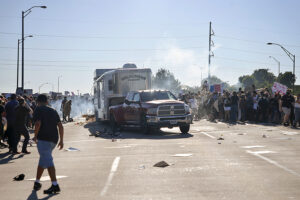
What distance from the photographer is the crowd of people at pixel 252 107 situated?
2534 cm

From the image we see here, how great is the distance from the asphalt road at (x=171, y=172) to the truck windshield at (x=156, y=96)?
19.9 ft

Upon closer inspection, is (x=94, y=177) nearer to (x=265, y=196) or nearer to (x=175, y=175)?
(x=175, y=175)

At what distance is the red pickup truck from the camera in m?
21.7

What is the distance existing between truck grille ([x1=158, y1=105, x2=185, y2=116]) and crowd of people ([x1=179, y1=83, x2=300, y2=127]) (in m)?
6.22

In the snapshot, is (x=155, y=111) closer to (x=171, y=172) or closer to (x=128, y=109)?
(x=128, y=109)

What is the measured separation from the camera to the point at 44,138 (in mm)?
8773

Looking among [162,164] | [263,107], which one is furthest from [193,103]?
[162,164]

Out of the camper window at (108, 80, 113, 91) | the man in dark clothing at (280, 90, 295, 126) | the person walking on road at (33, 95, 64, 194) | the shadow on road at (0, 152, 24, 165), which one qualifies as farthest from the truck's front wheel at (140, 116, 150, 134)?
the person walking on road at (33, 95, 64, 194)

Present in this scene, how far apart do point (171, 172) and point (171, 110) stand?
11.5 meters

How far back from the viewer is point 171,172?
34.5ft

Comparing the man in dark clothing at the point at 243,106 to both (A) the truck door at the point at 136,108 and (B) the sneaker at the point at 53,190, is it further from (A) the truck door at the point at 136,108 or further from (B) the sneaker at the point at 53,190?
(B) the sneaker at the point at 53,190

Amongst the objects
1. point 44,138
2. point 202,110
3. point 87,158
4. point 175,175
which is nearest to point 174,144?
point 87,158

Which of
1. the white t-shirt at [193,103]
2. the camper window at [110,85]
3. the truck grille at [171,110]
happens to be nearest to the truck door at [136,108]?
the truck grille at [171,110]

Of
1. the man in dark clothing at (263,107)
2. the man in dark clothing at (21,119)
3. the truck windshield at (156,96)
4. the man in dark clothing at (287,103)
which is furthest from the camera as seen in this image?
the man in dark clothing at (263,107)
